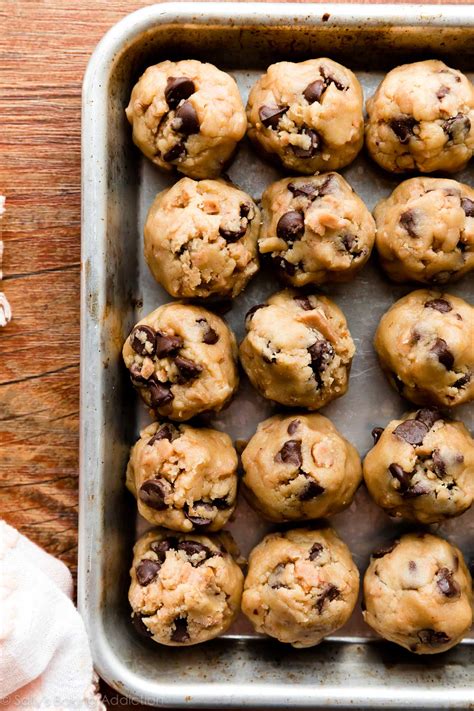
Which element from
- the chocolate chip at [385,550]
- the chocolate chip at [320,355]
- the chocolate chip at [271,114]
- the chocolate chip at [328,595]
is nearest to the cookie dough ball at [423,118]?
the chocolate chip at [271,114]

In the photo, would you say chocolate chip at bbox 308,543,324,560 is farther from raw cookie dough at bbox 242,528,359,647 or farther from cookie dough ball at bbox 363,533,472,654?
cookie dough ball at bbox 363,533,472,654

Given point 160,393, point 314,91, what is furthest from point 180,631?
point 314,91

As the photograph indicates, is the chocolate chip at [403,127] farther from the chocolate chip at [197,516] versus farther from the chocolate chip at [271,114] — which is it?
the chocolate chip at [197,516]

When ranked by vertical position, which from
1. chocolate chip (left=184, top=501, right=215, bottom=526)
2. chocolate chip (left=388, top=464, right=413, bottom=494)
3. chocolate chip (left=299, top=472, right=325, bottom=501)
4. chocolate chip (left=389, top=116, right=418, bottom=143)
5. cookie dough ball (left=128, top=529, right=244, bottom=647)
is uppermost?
chocolate chip (left=389, top=116, right=418, bottom=143)

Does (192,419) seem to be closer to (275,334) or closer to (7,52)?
(275,334)

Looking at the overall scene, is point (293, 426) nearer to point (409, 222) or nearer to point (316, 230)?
point (316, 230)

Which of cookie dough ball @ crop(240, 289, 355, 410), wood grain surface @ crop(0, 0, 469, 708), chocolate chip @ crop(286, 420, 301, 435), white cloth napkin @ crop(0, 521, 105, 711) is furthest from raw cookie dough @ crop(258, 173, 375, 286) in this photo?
white cloth napkin @ crop(0, 521, 105, 711)
